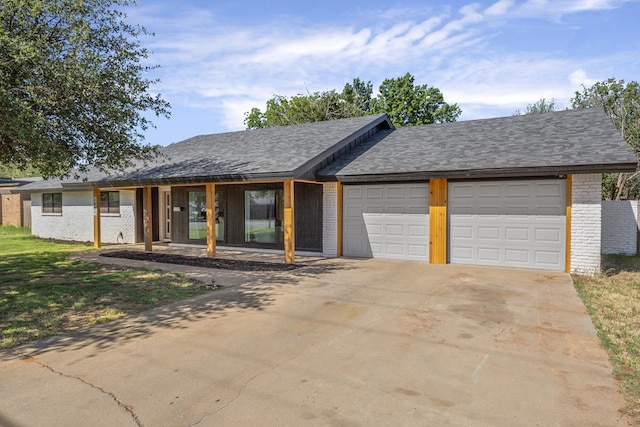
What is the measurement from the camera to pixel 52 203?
798 inches

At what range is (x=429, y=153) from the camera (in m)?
12.2

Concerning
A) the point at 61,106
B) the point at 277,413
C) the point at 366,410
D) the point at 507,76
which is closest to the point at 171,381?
the point at 277,413

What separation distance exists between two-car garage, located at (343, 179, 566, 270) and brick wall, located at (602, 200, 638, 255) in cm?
520

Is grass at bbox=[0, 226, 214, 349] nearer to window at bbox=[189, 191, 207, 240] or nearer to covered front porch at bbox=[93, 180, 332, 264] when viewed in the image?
covered front porch at bbox=[93, 180, 332, 264]

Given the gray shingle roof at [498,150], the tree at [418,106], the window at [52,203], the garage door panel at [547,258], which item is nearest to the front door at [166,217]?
the window at [52,203]

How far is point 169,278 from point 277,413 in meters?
6.69

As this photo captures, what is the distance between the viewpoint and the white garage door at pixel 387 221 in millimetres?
11609

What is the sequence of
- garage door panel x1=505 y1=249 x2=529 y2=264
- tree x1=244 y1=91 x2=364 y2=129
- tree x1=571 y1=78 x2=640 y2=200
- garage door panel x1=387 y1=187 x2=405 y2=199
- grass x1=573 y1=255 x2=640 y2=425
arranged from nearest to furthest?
grass x1=573 y1=255 x2=640 y2=425 < garage door panel x1=505 y1=249 x2=529 y2=264 < garage door panel x1=387 y1=187 x2=405 y2=199 < tree x1=571 y1=78 x2=640 y2=200 < tree x1=244 y1=91 x2=364 y2=129

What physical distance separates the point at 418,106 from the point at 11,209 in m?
30.0

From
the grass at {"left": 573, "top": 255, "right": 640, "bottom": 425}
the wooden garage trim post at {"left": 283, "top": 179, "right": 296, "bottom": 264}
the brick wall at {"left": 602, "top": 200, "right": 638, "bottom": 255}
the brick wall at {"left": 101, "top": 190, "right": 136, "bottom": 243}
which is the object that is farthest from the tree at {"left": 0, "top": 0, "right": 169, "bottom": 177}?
the brick wall at {"left": 602, "top": 200, "right": 638, "bottom": 255}

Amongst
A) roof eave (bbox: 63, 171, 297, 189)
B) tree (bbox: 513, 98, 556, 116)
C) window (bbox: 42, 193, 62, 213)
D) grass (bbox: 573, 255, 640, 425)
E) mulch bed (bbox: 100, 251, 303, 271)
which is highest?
tree (bbox: 513, 98, 556, 116)

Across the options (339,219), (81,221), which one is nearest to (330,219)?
(339,219)

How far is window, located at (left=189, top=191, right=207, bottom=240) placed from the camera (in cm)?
1581

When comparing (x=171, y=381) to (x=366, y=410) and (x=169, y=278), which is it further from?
(x=169, y=278)
